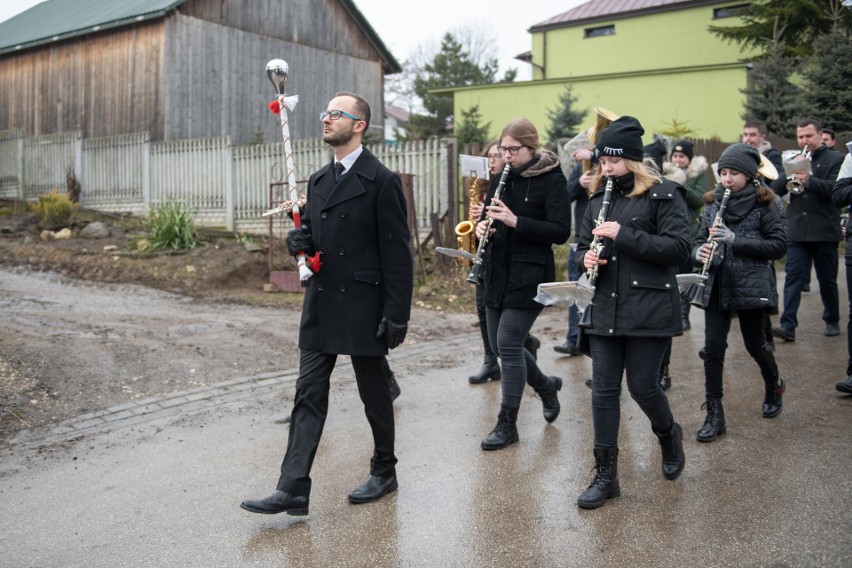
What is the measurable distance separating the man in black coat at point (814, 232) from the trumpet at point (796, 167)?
37mm

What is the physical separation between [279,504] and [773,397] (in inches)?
140

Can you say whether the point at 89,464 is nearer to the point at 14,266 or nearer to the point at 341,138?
the point at 341,138

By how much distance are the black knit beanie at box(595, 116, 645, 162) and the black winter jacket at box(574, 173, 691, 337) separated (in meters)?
0.13

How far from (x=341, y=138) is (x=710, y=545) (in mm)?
2638

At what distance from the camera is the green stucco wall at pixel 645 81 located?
72.0ft

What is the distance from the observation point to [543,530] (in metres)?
4.02

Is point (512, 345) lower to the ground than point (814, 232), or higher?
lower

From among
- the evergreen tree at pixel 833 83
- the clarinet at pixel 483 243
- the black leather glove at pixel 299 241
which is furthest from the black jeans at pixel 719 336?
the evergreen tree at pixel 833 83

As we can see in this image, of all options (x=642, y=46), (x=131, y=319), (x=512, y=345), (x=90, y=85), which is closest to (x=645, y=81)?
(x=642, y=46)

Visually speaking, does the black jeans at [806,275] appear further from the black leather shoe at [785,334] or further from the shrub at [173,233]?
the shrub at [173,233]

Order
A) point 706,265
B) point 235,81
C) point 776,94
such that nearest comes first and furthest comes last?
point 706,265
point 776,94
point 235,81

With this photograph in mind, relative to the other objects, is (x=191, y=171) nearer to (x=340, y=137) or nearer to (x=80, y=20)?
(x=80, y=20)

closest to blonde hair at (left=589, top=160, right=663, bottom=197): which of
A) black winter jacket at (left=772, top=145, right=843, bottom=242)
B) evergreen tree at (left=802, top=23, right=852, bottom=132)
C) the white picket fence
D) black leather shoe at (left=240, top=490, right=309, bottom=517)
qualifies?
black leather shoe at (left=240, top=490, right=309, bottom=517)

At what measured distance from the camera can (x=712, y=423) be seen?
5426 mm
